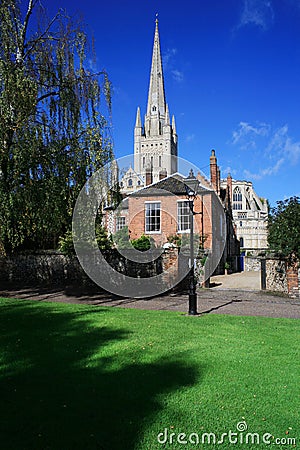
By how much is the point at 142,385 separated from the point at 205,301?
8764 millimetres

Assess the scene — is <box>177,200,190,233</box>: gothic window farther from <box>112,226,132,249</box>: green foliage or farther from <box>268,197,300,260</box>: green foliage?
A: <box>268,197,300,260</box>: green foliage

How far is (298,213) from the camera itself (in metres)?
13.6

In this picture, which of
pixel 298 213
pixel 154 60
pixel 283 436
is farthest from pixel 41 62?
pixel 154 60

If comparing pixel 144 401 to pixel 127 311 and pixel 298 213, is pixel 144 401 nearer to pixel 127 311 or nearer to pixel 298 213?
pixel 127 311

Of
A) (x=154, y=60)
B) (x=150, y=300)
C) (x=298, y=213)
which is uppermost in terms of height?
(x=154, y=60)

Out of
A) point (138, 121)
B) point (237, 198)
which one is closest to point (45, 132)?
point (237, 198)

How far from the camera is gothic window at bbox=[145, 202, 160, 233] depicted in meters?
24.9

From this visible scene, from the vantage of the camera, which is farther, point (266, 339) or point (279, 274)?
point (279, 274)

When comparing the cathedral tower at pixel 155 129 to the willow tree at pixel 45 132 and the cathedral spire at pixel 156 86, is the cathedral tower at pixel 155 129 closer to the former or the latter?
the cathedral spire at pixel 156 86

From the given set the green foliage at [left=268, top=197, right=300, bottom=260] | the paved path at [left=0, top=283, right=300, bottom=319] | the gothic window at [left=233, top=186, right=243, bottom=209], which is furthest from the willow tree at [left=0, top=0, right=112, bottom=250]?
the gothic window at [left=233, top=186, right=243, bottom=209]

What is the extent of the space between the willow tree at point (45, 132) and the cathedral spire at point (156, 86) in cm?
8267

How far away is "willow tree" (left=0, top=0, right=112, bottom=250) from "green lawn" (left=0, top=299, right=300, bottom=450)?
5.08 meters

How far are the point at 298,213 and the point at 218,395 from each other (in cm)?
1085

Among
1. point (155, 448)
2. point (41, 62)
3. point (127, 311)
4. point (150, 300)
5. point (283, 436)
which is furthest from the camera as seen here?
point (150, 300)
